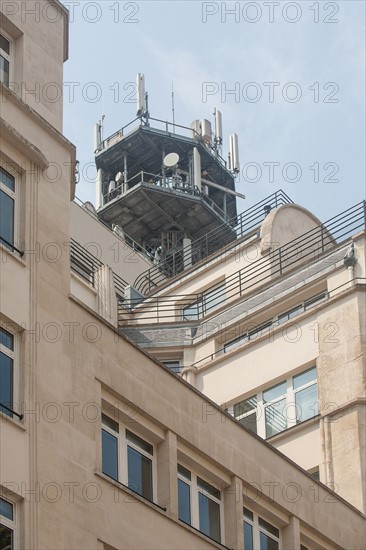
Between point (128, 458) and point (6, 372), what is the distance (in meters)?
4.06

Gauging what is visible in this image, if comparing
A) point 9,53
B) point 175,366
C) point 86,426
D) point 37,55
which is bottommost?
point 86,426

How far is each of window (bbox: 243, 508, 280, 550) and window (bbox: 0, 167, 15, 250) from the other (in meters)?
8.35

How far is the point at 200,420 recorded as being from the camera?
103ft

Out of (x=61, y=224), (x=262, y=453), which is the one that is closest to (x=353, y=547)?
(x=262, y=453)

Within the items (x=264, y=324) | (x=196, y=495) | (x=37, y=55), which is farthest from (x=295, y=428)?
(x=37, y=55)

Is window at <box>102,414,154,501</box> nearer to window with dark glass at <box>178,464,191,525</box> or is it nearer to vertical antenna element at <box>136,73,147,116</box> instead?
window with dark glass at <box>178,464,191,525</box>

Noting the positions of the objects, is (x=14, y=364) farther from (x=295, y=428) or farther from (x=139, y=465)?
(x=295, y=428)

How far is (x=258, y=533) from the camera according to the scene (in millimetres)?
32438

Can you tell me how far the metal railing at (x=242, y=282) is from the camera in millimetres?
48625

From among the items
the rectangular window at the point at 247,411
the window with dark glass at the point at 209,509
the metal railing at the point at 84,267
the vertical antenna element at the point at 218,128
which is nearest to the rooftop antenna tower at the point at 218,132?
the vertical antenna element at the point at 218,128

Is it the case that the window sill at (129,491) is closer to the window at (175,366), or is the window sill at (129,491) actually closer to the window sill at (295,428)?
the window sill at (295,428)

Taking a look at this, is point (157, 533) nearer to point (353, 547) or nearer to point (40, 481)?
point (40, 481)

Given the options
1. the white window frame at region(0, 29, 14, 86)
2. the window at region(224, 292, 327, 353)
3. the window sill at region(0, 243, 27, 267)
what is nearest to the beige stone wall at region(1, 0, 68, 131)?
the white window frame at region(0, 29, 14, 86)

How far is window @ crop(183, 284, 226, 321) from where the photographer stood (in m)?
50.6
